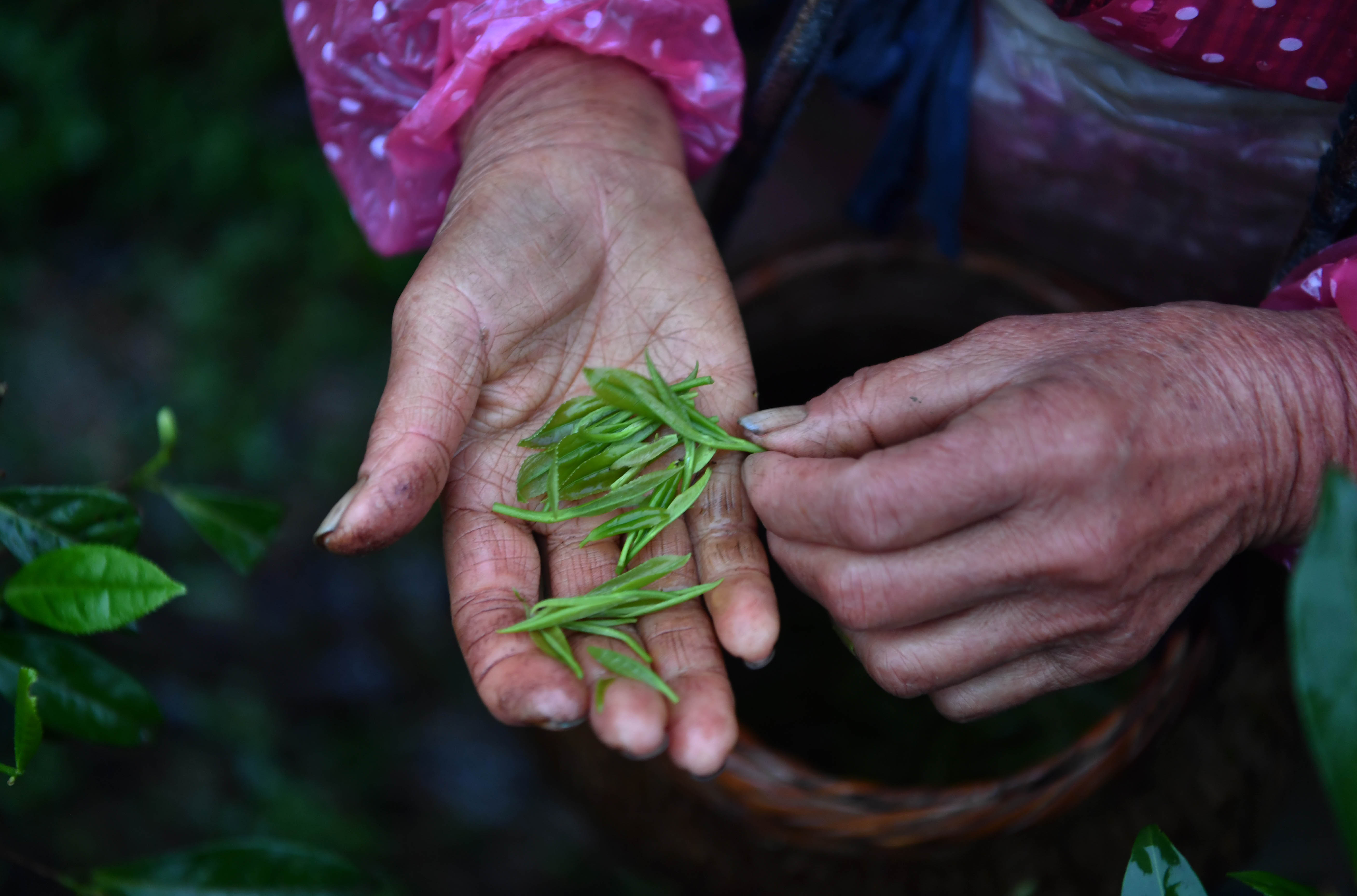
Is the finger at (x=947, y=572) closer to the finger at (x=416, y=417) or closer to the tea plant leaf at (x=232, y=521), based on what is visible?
the finger at (x=416, y=417)

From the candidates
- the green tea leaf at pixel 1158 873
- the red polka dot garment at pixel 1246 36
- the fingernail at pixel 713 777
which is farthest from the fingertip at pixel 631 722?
the red polka dot garment at pixel 1246 36

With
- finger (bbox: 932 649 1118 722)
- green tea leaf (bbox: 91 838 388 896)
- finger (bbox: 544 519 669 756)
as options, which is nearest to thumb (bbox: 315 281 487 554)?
finger (bbox: 544 519 669 756)

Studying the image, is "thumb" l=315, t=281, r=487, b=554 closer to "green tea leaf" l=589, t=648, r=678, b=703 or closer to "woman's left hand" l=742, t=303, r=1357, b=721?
"green tea leaf" l=589, t=648, r=678, b=703

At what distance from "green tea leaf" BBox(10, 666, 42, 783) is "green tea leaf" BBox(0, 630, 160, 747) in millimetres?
226

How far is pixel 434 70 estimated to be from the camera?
5.19 ft

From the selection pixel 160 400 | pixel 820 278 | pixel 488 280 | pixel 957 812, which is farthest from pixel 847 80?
pixel 160 400

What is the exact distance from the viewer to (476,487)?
133 cm

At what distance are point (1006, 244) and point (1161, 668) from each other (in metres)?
1.03

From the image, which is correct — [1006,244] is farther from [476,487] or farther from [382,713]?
[382,713]

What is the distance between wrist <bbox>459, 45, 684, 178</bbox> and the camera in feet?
4.87

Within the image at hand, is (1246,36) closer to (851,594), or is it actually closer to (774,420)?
(774,420)

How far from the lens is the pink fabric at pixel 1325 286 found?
1.20 meters

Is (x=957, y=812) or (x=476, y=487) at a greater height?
(x=476, y=487)

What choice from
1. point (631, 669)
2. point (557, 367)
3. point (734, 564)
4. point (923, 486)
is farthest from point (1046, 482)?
point (557, 367)
